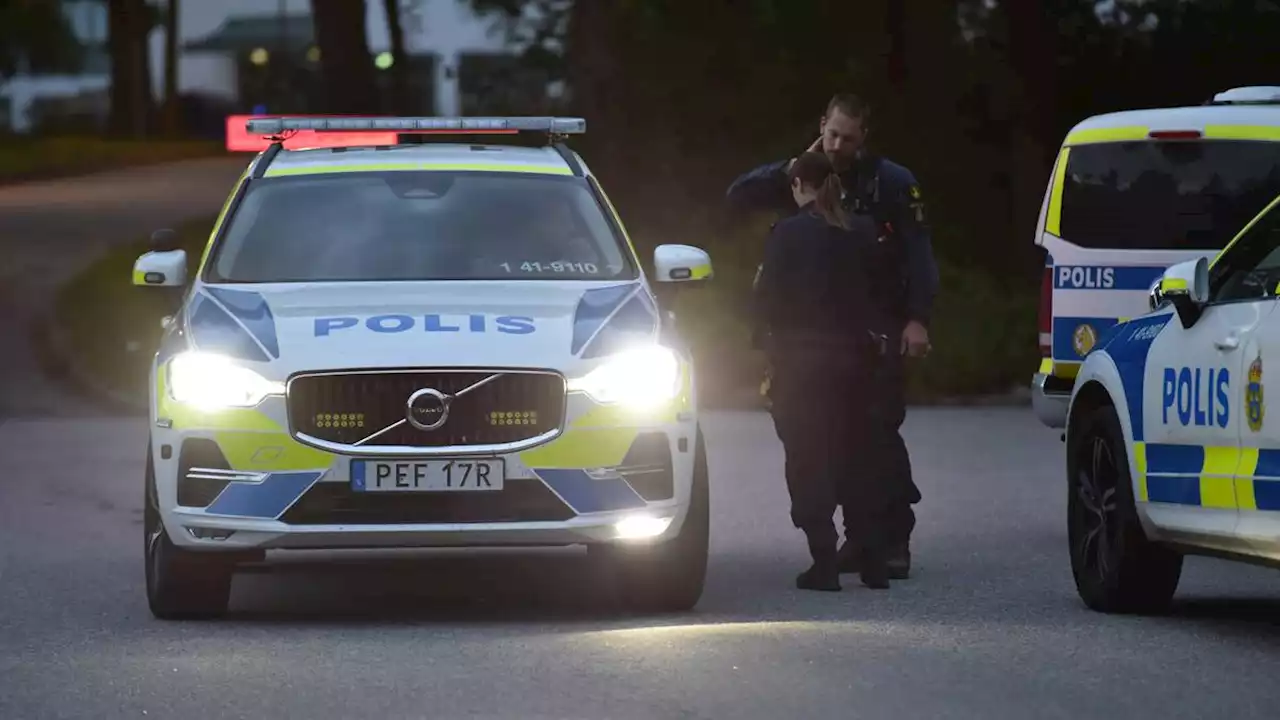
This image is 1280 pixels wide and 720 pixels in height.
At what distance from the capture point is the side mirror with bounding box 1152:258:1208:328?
33.6ft

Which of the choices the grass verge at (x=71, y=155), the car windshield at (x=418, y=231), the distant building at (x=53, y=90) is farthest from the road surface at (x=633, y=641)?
the distant building at (x=53, y=90)

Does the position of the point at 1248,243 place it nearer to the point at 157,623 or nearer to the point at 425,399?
the point at 425,399

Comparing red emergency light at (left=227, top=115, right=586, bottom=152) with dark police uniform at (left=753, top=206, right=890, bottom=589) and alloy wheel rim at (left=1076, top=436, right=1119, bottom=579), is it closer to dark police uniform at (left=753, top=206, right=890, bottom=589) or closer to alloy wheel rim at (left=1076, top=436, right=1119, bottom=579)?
dark police uniform at (left=753, top=206, right=890, bottom=589)

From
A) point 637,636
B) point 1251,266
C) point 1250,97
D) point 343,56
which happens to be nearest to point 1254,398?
point 1251,266

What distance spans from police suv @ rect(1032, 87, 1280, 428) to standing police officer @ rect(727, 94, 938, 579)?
1.59m

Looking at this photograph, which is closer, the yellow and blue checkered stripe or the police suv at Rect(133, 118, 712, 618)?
the yellow and blue checkered stripe

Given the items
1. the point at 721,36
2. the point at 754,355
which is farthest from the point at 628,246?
the point at 721,36

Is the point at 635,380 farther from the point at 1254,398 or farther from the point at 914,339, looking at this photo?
the point at 1254,398

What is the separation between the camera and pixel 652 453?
1058 cm

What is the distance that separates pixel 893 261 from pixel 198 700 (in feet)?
15.3

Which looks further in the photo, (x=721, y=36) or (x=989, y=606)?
(x=721, y=36)

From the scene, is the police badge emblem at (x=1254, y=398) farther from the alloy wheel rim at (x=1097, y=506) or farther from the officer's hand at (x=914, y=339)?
the officer's hand at (x=914, y=339)

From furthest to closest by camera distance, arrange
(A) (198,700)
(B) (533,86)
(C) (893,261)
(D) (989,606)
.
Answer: (B) (533,86) < (C) (893,261) < (D) (989,606) < (A) (198,700)

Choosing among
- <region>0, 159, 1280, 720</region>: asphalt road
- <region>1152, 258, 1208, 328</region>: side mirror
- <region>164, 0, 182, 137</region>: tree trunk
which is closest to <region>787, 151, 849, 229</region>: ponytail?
<region>0, 159, 1280, 720</region>: asphalt road
